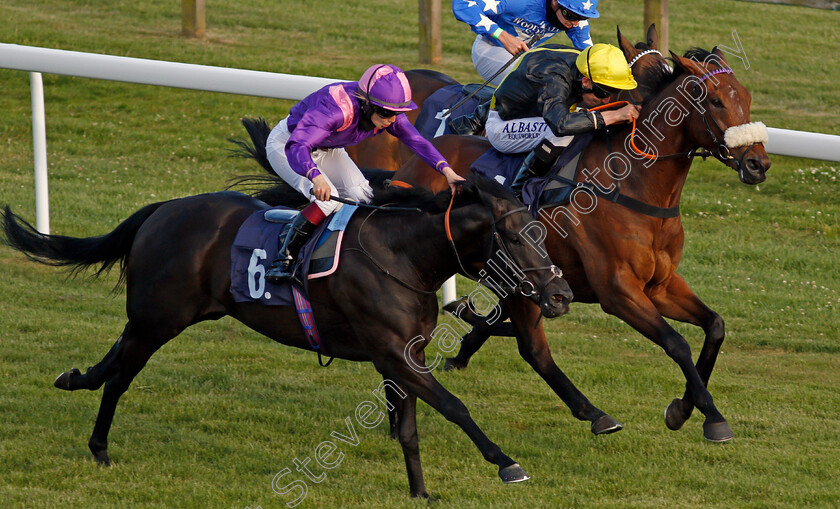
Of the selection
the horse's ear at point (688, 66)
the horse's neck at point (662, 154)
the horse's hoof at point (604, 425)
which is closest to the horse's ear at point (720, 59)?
the horse's ear at point (688, 66)

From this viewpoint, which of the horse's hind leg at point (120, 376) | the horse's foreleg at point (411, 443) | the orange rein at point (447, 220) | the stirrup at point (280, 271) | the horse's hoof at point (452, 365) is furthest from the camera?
the horse's hoof at point (452, 365)

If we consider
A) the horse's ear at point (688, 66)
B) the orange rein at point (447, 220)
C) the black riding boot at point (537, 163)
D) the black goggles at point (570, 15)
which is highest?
the horse's ear at point (688, 66)

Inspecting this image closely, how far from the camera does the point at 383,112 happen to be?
484cm

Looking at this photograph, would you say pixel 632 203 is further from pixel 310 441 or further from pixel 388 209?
pixel 310 441

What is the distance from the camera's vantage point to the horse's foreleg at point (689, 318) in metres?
5.32

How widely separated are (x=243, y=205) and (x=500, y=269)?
1516mm

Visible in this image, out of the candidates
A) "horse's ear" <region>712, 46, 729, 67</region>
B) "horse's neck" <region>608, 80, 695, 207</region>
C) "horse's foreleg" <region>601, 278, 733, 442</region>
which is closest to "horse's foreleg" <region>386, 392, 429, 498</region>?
"horse's foreleg" <region>601, 278, 733, 442</region>

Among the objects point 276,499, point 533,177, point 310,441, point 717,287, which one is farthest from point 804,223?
point 276,499

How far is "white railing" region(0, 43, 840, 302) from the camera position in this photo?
7984mm

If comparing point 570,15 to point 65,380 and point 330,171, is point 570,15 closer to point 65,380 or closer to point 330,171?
point 330,171

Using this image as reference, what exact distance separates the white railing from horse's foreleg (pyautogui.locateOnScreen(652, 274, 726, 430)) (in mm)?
2285

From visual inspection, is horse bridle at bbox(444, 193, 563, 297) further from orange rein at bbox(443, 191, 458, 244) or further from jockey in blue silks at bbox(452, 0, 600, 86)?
jockey in blue silks at bbox(452, 0, 600, 86)

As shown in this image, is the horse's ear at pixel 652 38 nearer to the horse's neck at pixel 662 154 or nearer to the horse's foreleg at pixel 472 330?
the horse's neck at pixel 662 154

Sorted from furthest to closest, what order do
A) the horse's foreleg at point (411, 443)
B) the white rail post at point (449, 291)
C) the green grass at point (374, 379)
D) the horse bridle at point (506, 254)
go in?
1. the white rail post at point (449, 291)
2. the green grass at point (374, 379)
3. the horse's foreleg at point (411, 443)
4. the horse bridle at point (506, 254)
